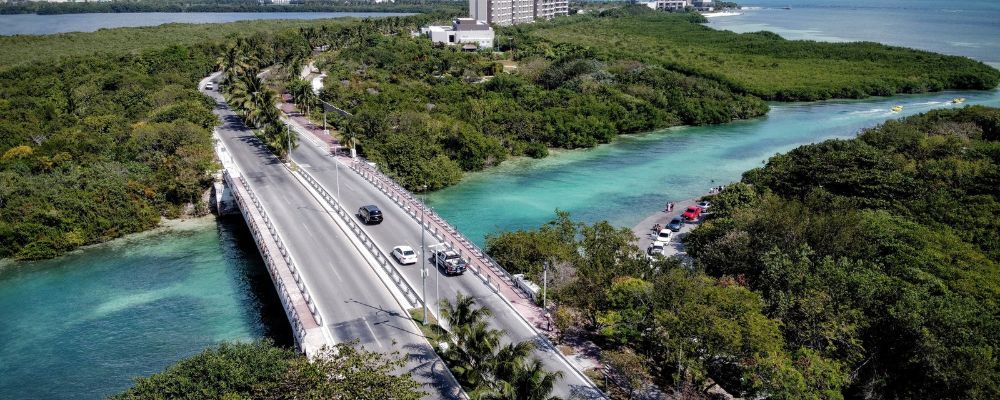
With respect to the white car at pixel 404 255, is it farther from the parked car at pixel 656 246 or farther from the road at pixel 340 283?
the parked car at pixel 656 246

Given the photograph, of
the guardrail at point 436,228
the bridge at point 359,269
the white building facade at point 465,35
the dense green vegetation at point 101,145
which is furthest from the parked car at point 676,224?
the white building facade at point 465,35

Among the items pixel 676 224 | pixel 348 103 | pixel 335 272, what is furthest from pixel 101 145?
pixel 676 224

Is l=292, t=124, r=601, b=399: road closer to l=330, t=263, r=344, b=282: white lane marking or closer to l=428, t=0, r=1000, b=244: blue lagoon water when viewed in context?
Result: l=330, t=263, r=344, b=282: white lane marking

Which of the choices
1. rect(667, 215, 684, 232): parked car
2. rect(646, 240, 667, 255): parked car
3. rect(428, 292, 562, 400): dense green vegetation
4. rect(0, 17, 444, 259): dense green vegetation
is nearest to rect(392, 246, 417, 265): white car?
rect(428, 292, 562, 400): dense green vegetation

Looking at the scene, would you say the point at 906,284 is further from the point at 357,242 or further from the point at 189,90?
the point at 189,90

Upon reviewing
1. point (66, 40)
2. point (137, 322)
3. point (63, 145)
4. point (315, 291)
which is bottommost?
point (137, 322)

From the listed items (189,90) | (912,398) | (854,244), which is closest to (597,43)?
(189,90)

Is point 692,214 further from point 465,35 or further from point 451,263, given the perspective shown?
point 465,35
